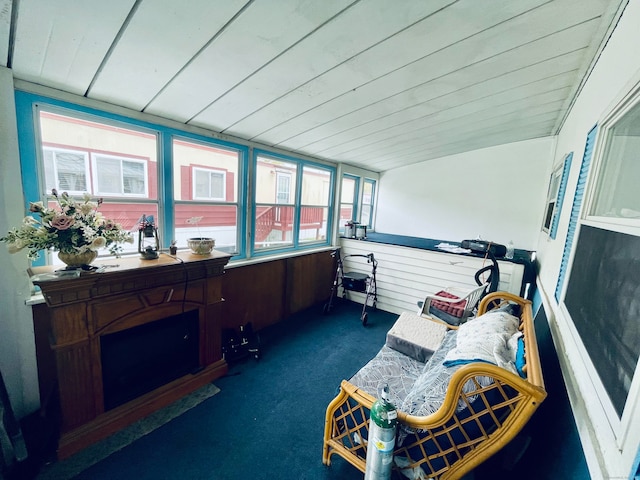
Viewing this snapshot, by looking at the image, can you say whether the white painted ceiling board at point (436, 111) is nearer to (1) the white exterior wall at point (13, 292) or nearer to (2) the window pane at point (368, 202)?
(2) the window pane at point (368, 202)

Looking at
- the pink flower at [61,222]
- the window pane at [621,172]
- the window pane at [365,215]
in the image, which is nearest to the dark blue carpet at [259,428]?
the pink flower at [61,222]

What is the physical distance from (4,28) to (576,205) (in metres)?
3.03

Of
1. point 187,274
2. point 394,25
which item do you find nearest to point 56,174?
point 187,274

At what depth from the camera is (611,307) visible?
883 millimetres

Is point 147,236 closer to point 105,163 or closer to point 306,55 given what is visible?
point 105,163

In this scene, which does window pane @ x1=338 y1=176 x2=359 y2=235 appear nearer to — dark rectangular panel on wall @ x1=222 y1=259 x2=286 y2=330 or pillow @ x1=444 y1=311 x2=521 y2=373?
dark rectangular panel on wall @ x1=222 y1=259 x2=286 y2=330

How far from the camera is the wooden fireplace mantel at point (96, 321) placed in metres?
1.51

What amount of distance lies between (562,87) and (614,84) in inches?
42.1

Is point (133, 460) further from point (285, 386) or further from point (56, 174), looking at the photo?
point (56, 174)

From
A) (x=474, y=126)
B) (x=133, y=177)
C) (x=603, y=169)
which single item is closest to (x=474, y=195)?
(x=474, y=126)

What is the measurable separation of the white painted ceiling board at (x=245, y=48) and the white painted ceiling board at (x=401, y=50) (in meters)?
0.35

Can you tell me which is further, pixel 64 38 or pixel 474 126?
pixel 474 126

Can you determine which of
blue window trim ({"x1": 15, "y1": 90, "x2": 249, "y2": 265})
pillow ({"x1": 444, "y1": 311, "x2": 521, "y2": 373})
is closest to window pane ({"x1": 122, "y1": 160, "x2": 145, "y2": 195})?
blue window trim ({"x1": 15, "y1": 90, "x2": 249, "y2": 265})

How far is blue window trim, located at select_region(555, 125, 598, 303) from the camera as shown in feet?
4.89
